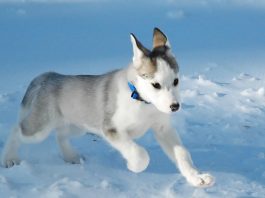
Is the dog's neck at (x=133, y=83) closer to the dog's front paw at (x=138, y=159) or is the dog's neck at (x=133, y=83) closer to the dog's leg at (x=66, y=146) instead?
the dog's front paw at (x=138, y=159)

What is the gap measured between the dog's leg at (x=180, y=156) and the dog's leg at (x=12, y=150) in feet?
3.83

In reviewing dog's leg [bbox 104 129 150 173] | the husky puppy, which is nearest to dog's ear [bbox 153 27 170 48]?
the husky puppy

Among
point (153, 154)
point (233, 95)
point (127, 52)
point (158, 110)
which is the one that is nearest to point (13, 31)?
point (127, 52)

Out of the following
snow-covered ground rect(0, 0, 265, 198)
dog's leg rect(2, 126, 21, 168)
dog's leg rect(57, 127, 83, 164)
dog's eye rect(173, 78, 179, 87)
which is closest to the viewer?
dog's eye rect(173, 78, 179, 87)

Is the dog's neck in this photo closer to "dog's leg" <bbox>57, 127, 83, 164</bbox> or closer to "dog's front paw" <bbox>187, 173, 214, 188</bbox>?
"dog's front paw" <bbox>187, 173, 214, 188</bbox>

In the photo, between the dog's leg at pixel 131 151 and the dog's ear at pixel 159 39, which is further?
the dog's ear at pixel 159 39

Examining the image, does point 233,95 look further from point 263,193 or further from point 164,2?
point 164,2

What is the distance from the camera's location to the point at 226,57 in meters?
7.51

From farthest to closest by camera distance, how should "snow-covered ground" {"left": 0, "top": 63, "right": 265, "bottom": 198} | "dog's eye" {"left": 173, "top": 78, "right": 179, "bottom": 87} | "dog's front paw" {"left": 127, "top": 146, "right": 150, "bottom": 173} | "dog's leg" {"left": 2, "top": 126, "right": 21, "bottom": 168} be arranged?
"dog's leg" {"left": 2, "top": 126, "right": 21, "bottom": 168}, "snow-covered ground" {"left": 0, "top": 63, "right": 265, "bottom": 198}, "dog's front paw" {"left": 127, "top": 146, "right": 150, "bottom": 173}, "dog's eye" {"left": 173, "top": 78, "right": 179, "bottom": 87}

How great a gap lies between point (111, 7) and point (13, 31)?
2328 mm

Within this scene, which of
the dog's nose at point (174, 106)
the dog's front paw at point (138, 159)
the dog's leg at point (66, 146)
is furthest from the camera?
the dog's leg at point (66, 146)

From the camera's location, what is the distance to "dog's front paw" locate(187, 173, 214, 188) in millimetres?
3547

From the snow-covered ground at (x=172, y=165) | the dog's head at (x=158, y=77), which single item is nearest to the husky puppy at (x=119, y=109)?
the dog's head at (x=158, y=77)

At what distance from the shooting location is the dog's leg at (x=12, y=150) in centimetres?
430
